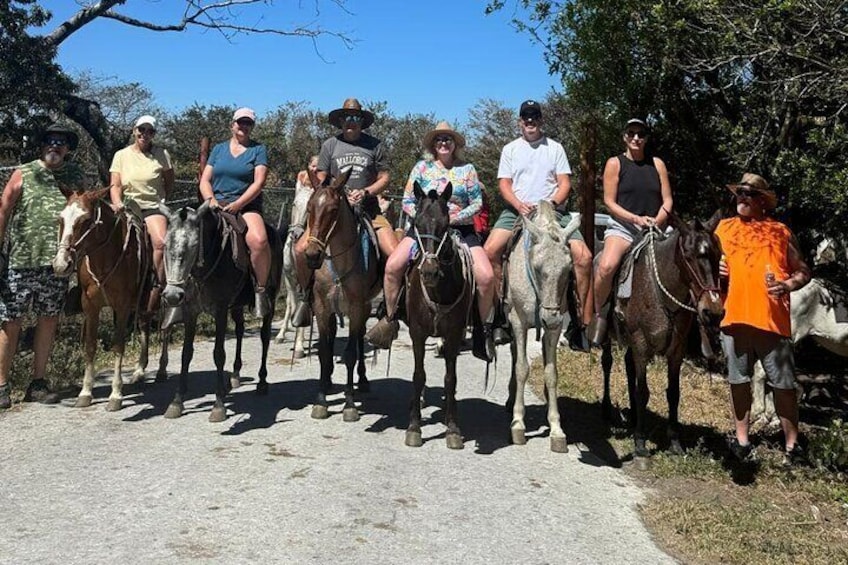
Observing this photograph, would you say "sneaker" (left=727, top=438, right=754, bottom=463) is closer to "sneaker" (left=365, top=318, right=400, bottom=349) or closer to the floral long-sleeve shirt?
the floral long-sleeve shirt

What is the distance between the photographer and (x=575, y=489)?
5758 millimetres

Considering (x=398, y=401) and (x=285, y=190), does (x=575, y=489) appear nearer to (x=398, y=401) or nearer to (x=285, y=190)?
(x=398, y=401)

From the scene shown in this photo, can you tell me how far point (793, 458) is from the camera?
6406 millimetres

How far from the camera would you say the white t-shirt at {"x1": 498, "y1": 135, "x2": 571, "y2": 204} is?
712cm

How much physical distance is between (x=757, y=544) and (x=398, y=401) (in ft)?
14.3

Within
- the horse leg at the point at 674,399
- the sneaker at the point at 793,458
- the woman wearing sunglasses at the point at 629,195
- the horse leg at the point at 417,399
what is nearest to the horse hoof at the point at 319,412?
the horse leg at the point at 417,399

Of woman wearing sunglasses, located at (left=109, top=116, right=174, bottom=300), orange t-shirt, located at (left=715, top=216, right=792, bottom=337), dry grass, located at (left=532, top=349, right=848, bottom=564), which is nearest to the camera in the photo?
dry grass, located at (left=532, top=349, right=848, bottom=564)

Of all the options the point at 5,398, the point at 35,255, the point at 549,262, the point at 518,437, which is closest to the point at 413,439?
the point at 518,437

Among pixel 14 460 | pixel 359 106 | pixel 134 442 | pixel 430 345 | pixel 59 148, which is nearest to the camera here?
pixel 14 460

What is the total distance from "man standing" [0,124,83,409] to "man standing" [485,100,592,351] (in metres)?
4.56

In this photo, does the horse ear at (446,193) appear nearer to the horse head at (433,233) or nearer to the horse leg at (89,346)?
the horse head at (433,233)

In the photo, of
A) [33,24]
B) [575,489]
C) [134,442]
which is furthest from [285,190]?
[575,489]

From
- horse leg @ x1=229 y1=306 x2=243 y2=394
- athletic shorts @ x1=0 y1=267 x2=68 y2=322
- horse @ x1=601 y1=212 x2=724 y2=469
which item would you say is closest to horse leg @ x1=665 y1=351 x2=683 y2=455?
horse @ x1=601 y1=212 x2=724 y2=469

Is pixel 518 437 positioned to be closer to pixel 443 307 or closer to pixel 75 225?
pixel 443 307
